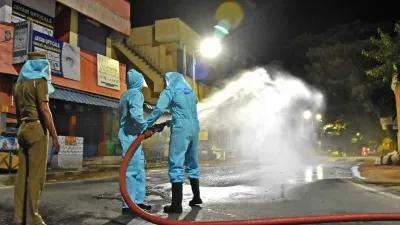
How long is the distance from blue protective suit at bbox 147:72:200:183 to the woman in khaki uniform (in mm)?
1272

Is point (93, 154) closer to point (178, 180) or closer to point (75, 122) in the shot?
point (75, 122)

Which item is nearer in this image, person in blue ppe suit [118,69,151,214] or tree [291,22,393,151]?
person in blue ppe suit [118,69,151,214]

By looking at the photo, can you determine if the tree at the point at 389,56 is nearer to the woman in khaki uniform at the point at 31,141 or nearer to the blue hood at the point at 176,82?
the blue hood at the point at 176,82

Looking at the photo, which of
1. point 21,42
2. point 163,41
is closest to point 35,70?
point 21,42

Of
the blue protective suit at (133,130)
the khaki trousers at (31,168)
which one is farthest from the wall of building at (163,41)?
the khaki trousers at (31,168)

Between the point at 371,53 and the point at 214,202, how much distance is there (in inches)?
545

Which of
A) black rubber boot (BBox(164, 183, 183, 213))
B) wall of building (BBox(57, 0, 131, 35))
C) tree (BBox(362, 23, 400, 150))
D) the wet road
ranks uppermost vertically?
wall of building (BBox(57, 0, 131, 35))

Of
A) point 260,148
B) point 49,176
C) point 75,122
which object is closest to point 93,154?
point 75,122

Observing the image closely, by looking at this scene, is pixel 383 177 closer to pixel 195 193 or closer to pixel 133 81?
pixel 195 193

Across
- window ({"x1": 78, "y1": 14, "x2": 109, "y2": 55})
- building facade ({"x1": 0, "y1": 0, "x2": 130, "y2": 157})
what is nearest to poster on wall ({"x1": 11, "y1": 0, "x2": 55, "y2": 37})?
building facade ({"x1": 0, "y1": 0, "x2": 130, "y2": 157})

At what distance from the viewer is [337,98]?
93.2 feet

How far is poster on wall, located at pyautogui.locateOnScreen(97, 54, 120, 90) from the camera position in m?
19.3

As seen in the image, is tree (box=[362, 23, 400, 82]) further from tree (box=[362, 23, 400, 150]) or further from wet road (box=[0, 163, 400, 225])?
wet road (box=[0, 163, 400, 225])

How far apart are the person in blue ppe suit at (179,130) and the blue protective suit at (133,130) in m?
0.28
